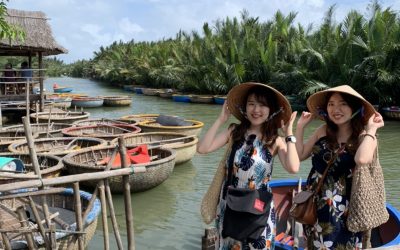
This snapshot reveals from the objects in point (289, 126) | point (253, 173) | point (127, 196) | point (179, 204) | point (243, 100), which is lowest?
point (179, 204)

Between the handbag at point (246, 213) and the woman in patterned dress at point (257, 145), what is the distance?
6cm

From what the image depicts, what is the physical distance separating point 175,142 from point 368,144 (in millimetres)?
7171

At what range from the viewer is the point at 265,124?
2764 mm

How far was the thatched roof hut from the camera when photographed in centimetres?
1521

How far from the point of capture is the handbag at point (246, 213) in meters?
2.54

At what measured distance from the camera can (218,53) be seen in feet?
82.1

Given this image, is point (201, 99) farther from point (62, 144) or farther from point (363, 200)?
point (363, 200)

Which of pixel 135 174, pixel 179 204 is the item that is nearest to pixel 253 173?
pixel 135 174

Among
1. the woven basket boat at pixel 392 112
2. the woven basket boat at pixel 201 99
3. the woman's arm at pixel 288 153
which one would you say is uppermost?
the woman's arm at pixel 288 153

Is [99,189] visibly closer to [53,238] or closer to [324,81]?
[53,238]

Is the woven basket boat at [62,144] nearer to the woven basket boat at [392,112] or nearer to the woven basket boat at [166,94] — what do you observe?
the woven basket boat at [392,112]

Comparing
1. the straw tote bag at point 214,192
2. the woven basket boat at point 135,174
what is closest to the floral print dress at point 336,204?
the straw tote bag at point 214,192

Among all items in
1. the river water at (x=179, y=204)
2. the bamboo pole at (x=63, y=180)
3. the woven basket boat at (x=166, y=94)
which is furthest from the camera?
the woven basket boat at (x=166, y=94)

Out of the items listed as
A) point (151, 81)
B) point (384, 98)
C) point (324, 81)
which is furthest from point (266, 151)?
point (151, 81)
